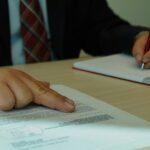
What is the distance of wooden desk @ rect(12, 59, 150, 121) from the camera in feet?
2.61

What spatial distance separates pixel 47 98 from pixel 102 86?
231 millimetres

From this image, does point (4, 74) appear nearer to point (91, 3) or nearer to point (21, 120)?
point (21, 120)

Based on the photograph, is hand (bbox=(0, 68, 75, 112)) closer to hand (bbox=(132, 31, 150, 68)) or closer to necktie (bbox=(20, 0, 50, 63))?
hand (bbox=(132, 31, 150, 68))

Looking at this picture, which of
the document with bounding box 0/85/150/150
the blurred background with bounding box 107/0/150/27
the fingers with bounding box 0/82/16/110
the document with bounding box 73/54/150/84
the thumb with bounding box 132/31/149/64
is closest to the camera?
the document with bounding box 0/85/150/150

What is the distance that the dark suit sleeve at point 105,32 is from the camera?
4.70 ft

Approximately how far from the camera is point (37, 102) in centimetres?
76

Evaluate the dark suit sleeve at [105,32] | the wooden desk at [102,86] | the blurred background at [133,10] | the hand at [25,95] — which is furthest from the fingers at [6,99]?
the blurred background at [133,10]

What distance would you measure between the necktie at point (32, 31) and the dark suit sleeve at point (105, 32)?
248 millimetres

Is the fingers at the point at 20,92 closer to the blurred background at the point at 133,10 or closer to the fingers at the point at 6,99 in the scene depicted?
the fingers at the point at 6,99

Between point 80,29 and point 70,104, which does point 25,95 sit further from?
point 80,29

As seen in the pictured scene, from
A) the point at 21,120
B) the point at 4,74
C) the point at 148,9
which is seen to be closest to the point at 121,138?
the point at 21,120

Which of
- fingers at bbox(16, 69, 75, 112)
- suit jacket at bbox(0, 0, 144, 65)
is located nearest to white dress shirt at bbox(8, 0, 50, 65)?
suit jacket at bbox(0, 0, 144, 65)

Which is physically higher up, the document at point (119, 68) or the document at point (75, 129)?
the document at point (75, 129)

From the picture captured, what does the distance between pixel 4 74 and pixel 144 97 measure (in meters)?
0.29
